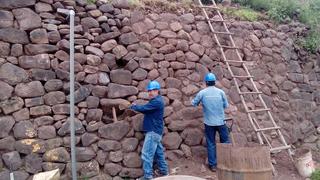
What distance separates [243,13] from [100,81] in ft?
12.4

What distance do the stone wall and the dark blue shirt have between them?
1.07 feet

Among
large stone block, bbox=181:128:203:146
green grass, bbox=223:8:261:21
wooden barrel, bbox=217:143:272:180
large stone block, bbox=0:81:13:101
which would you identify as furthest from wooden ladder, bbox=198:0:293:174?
large stone block, bbox=0:81:13:101

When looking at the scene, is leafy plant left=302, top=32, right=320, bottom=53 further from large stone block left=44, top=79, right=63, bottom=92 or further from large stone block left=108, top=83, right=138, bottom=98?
large stone block left=44, top=79, right=63, bottom=92

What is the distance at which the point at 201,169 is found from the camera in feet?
21.9

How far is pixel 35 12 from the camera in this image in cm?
603

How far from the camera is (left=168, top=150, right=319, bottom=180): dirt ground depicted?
257 inches

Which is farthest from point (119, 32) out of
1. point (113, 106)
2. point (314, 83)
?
point (314, 83)

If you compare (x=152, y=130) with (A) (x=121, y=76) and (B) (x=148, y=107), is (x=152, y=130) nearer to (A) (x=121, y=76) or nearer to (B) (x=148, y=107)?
(B) (x=148, y=107)

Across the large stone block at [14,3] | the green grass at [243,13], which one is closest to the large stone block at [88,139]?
the large stone block at [14,3]

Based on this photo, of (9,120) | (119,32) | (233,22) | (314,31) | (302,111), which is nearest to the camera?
(9,120)

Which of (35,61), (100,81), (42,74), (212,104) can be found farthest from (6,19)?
(212,104)

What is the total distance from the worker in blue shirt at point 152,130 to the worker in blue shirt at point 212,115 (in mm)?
803

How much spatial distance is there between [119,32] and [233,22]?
2.65m

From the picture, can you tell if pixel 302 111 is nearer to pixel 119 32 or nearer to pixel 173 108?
pixel 173 108
